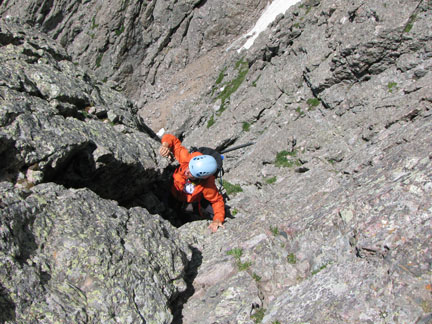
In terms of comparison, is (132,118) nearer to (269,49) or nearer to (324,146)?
(324,146)

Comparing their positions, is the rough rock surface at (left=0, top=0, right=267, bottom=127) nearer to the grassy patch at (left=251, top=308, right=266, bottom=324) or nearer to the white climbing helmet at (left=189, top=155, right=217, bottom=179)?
the white climbing helmet at (left=189, top=155, right=217, bottom=179)

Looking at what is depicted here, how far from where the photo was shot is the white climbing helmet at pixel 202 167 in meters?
10.6

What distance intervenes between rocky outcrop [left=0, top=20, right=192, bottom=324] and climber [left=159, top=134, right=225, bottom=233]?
0.70 meters

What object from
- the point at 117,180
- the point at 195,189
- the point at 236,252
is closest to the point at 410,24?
the point at 195,189

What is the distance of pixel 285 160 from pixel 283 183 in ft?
7.38

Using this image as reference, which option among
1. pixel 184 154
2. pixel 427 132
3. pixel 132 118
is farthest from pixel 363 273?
pixel 132 118

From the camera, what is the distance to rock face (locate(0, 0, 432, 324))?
6.55 meters

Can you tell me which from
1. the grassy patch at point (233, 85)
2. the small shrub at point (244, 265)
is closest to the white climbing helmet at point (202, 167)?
the small shrub at point (244, 265)

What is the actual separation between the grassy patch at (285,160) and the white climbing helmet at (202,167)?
458cm

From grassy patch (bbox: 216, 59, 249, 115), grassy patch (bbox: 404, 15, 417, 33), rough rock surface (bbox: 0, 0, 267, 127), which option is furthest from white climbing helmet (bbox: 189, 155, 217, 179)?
rough rock surface (bbox: 0, 0, 267, 127)

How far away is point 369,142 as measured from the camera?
11.6m

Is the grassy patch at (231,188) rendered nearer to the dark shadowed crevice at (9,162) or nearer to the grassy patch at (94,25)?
the dark shadowed crevice at (9,162)

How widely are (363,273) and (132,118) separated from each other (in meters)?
10.1

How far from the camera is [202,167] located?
1061 centimetres
